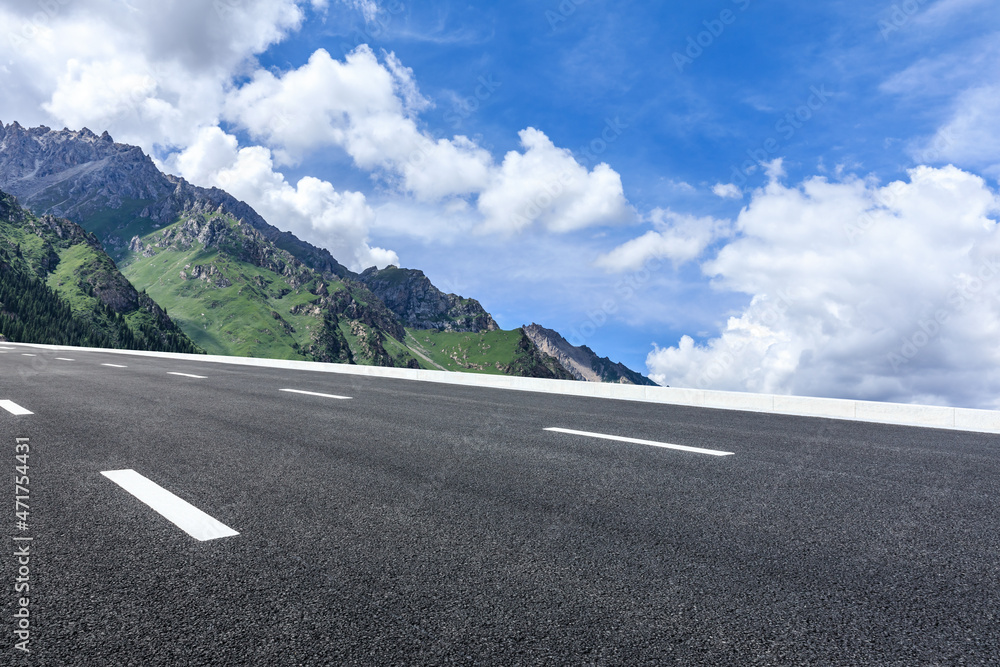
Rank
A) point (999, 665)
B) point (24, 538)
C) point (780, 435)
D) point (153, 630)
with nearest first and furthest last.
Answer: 1. point (999, 665)
2. point (153, 630)
3. point (24, 538)
4. point (780, 435)

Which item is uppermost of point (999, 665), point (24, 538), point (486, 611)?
point (999, 665)

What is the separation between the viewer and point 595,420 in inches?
387

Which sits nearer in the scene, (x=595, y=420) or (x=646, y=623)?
(x=646, y=623)

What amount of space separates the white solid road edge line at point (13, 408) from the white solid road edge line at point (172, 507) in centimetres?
504

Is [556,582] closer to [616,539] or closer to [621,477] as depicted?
[616,539]

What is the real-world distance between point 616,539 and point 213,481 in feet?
11.1

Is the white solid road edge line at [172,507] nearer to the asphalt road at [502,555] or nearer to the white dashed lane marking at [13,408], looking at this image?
the asphalt road at [502,555]

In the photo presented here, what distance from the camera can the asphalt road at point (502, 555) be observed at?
233 centimetres

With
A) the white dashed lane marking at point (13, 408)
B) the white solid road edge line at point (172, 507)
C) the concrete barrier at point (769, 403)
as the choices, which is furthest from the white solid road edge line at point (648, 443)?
the white dashed lane marking at point (13, 408)

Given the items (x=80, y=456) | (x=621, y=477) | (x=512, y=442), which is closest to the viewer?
(x=621, y=477)

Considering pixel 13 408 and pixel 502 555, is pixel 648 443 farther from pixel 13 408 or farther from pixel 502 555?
pixel 13 408

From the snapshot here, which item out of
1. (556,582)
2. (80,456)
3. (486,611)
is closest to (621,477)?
(556,582)

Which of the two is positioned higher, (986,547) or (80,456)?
(986,547)

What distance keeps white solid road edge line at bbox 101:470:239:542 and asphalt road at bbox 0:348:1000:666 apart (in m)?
0.08
